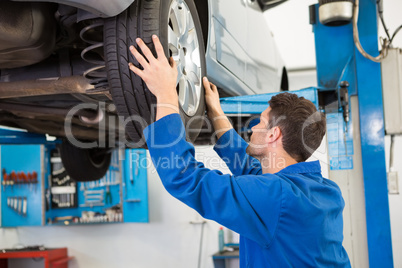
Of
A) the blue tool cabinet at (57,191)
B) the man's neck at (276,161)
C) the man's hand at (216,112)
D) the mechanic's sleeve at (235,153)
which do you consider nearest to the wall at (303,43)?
the blue tool cabinet at (57,191)

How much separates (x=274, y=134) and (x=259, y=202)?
1.03 feet

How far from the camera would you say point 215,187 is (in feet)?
4.03

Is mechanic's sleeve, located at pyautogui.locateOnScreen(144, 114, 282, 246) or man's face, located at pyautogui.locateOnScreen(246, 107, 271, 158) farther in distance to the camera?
man's face, located at pyautogui.locateOnScreen(246, 107, 271, 158)

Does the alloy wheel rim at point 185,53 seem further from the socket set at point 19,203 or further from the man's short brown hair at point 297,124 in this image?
the socket set at point 19,203

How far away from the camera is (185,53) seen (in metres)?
1.56

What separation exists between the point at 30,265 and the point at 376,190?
→ 15.6 feet

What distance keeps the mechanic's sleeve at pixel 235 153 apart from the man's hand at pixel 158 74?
22.3 inches

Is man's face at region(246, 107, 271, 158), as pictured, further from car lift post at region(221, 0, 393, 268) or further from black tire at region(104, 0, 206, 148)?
car lift post at region(221, 0, 393, 268)

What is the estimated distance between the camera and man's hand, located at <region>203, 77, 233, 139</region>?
5.87 ft

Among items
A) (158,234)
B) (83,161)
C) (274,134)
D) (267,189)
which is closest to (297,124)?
(274,134)

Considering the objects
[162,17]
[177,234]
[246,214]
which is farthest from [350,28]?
[177,234]

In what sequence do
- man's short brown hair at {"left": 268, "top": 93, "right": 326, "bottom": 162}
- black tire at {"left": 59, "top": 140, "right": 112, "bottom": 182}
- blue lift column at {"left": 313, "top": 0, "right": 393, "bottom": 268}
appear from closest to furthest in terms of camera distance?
man's short brown hair at {"left": 268, "top": 93, "right": 326, "bottom": 162}
blue lift column at {"left": 313, "top": 0, "right": 393, "bottom": 268}
black tire at {"left": 59, "top": 140, "right": 112, "bottom": 182}

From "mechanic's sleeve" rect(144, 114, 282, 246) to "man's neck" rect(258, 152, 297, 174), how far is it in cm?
22

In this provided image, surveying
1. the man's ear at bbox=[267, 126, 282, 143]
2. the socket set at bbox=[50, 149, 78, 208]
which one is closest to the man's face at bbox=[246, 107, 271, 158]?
the man's ear at bbox=[267, 126, 282, 143]
